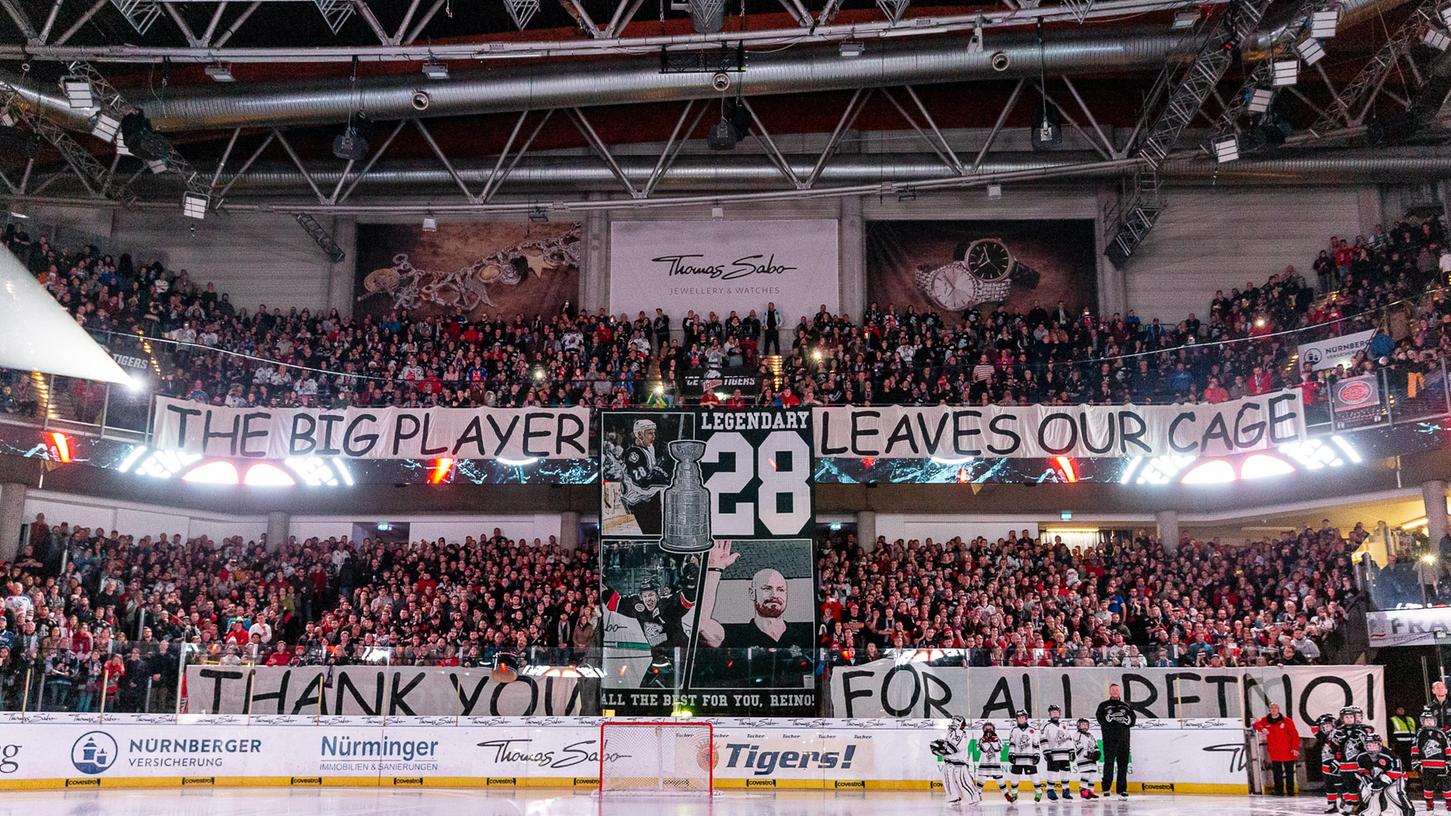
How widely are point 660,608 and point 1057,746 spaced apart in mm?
8074

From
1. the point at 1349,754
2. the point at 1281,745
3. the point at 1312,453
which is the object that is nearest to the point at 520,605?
the point at 1281,745

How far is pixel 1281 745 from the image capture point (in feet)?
64.7

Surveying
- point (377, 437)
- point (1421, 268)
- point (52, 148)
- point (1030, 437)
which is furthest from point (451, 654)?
point (1421, 268)

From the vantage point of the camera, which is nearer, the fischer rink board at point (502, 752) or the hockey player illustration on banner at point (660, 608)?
the fischer rink board at point (502, 752)

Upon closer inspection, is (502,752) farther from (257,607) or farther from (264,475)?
(264,475)

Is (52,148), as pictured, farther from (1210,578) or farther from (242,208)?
(1210,578)

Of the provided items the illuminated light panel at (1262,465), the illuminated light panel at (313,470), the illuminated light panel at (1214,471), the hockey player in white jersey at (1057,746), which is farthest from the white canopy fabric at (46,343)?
the illuminated light panel at (1262,465)

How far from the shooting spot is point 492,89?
2702 cm

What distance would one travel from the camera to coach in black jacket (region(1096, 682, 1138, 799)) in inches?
739

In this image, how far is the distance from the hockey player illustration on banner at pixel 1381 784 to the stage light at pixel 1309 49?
1317 centimetres

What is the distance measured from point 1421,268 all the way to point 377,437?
26290 millimetres

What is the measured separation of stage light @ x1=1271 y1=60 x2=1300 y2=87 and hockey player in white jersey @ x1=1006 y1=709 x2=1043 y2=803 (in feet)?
43.1

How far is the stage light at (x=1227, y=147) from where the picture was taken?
24.8 metres

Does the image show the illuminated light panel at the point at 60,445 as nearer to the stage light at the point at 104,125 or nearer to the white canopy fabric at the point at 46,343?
the white canopy fabric at the point at 46,343
